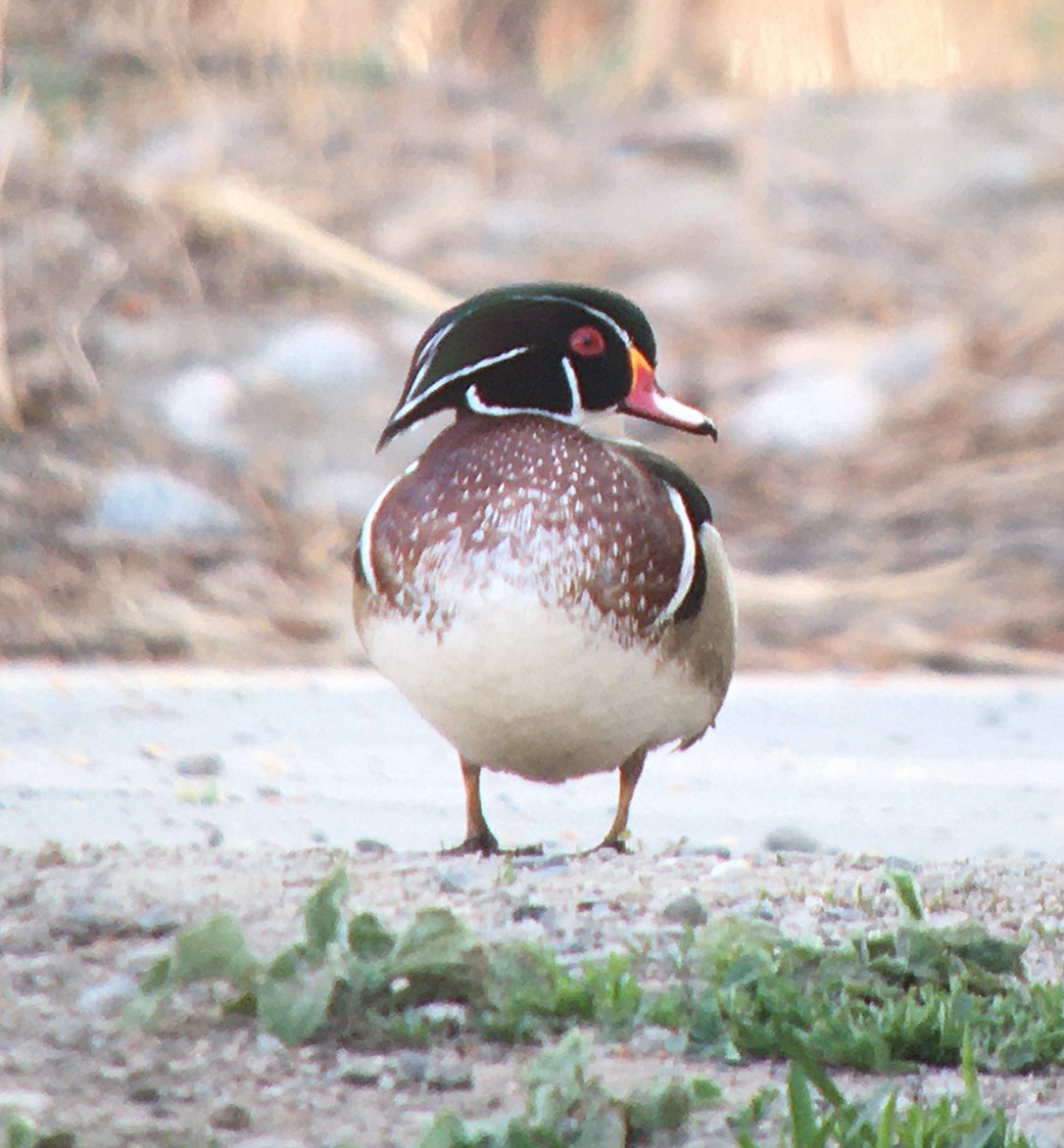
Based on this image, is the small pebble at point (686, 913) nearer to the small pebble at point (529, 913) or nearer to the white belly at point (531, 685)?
the small pebble at point (529, 913)

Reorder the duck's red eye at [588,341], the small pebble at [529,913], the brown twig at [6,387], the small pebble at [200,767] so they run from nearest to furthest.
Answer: the small pebble at [529,913], the duck's red eye at [588,341], the small pebble at [200,767], the brown twig at [6,387]

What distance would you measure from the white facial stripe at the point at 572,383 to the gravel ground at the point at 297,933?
2.11 feet

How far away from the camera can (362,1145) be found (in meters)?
2.23

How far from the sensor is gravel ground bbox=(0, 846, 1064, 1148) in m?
2.31

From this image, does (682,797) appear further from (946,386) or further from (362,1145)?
(946,386)

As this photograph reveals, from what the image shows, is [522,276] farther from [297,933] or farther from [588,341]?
[297,933]

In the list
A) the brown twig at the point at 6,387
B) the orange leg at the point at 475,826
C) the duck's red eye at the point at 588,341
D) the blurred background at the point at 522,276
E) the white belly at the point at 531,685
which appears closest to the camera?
the white belly at the point at 531,685

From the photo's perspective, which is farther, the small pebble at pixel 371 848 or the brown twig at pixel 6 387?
the brown twig at pixel 6 387

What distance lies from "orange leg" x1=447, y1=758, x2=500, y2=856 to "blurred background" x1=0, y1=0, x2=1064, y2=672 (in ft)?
11.4

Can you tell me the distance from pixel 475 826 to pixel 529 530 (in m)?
0.57

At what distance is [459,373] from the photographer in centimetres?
330

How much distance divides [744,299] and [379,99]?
2.26m

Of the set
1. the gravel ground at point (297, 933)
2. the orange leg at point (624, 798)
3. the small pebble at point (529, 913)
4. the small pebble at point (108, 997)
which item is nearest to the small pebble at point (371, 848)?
the gravel ground at point (297, 933)

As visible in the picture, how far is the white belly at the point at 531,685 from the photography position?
3023 mm
